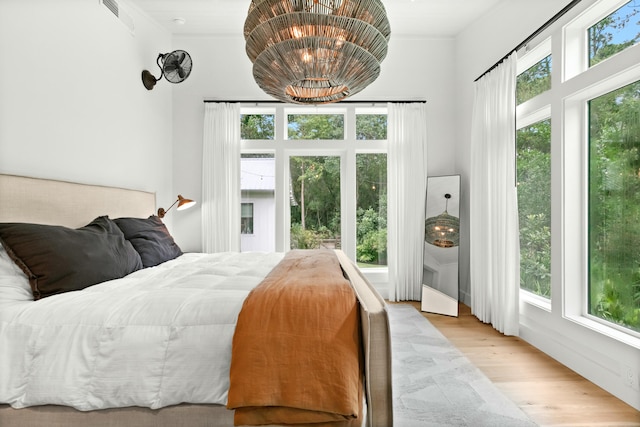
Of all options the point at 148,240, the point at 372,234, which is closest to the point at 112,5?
the point at 148,240

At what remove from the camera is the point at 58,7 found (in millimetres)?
2311

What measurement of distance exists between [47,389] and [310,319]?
1.03 metres

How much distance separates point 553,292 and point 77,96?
3.85m

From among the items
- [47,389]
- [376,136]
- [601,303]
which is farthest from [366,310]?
[376,136]

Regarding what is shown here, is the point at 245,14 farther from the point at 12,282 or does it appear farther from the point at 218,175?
the point at 12,282

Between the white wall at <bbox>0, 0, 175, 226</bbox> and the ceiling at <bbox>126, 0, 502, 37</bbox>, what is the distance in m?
0.24

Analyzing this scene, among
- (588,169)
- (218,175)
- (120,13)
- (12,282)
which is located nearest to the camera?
(12,282)

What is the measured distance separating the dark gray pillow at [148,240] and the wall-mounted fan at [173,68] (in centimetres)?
155

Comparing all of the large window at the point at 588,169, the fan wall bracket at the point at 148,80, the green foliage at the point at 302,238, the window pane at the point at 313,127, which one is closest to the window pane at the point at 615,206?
the large window at the point at 588,169

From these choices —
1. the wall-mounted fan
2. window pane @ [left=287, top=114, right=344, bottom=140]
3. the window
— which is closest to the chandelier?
the wall-mounted fan

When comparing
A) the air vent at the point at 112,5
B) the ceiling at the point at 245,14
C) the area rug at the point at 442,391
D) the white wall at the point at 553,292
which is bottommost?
the area rug at the point at 442,391

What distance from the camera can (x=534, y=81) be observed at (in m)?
2.89

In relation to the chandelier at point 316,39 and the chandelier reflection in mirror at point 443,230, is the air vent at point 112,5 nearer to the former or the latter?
the chandelier at point 316,39

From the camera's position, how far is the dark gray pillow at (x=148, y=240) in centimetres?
253
